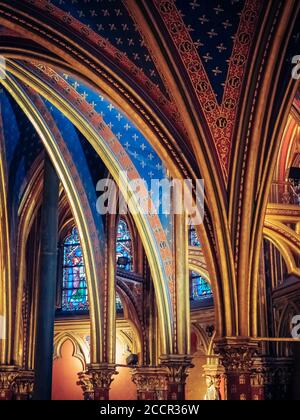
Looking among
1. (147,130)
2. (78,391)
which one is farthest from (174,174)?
(78,391)

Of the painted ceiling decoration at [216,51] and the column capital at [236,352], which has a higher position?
the painted ceiling decoration at [216,51]

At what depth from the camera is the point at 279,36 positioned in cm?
1030

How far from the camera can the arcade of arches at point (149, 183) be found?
10.9 metres

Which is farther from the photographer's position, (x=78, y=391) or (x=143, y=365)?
(x=78, y=391)

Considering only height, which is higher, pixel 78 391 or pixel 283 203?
pixel 283 203

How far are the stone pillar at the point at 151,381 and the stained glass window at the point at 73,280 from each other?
5.98 m

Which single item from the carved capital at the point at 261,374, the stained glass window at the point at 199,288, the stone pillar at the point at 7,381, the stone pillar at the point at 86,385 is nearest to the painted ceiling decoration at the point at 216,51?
the carved capital at the point at 261,374

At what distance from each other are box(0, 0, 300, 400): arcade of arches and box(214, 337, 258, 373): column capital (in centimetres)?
2

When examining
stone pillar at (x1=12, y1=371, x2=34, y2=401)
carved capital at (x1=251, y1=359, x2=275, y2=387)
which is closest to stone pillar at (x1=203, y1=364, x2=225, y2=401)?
carved capital at (x1=251, y1=359, x2=275, y2=387)

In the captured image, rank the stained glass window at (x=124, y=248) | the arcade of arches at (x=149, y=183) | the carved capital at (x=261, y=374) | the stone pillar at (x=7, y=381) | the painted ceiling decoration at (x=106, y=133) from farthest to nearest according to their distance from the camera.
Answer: the stained glass window at (x=124, y=248), the stone pillar at (x=7, y=381), the carved capital at (x=261, y=374), the painted ceiling decoration at (x=106, y=133), the arcade of arches at (x=149, y=183)

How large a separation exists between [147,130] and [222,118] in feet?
4.17

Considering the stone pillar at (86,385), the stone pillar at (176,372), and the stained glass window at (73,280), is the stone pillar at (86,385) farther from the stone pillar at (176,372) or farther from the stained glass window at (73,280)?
the stone pillar at (176,372)

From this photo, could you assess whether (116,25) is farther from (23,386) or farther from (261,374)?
(23,386)

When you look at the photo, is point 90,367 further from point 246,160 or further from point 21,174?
point 246,160
